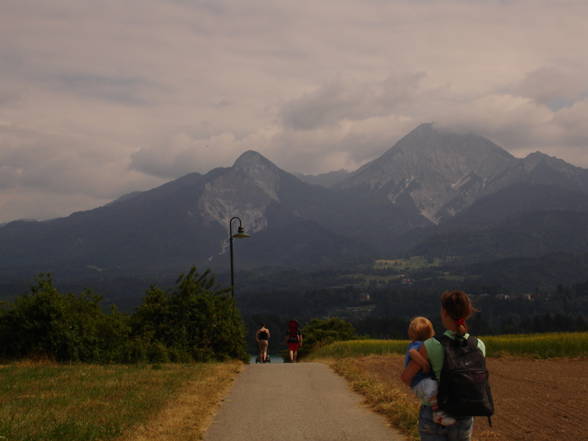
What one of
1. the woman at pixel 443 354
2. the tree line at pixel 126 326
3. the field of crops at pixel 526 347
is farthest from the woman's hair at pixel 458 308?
the field of crops at pixel 526 347

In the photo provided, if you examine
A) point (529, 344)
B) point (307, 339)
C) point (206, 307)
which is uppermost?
→ point (206, 307)

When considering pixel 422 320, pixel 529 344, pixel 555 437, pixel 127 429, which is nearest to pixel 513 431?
pixel 555 437

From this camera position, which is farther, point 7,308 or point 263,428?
point 7,308

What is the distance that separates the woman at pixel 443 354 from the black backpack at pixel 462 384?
0.07 m

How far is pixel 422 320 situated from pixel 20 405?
8.45 metres

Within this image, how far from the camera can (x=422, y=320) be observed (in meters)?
6.25

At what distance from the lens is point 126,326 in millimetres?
22953

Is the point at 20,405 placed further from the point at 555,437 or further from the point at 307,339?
the point at 307,339

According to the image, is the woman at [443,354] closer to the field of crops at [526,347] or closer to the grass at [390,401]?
the grass at [390,401]

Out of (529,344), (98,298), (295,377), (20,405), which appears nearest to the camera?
(20,405)

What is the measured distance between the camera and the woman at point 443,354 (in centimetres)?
577

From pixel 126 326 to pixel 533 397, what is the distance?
536 inches

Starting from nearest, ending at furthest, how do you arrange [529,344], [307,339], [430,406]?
[430,406] → [529,344] → [307,339]

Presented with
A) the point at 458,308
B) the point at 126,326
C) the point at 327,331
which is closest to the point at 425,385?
the point at 458,308
